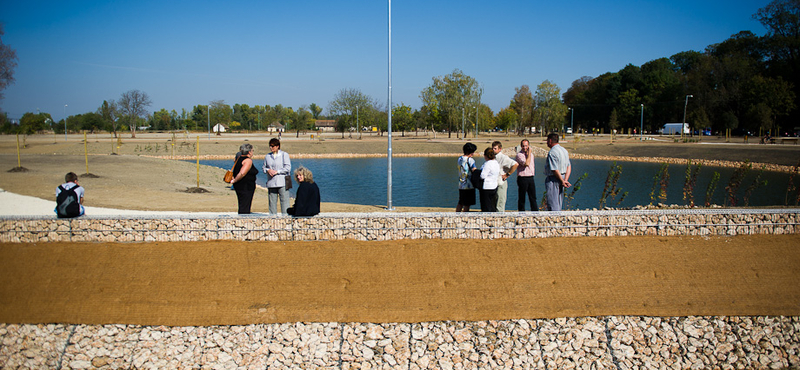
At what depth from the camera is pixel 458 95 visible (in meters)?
78.7

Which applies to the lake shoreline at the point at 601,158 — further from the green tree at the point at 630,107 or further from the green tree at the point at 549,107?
the green tree at the point at 630,107

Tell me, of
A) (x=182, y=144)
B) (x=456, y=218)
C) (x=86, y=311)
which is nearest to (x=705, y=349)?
(x=456, y=218)

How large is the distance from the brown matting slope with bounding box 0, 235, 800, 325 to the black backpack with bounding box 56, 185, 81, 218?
0.59 meters

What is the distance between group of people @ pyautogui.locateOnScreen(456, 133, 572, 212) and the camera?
9.52 meters

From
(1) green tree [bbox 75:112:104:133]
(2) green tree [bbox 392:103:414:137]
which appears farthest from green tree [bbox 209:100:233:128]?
(2) green tree [bbox 392:103:414:137]

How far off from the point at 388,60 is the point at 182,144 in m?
45.4

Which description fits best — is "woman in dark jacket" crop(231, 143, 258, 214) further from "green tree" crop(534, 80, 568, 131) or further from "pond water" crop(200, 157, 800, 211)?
"green tree" crop(534, 80, 568, 131)

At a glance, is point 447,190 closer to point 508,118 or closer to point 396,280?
point 396,280

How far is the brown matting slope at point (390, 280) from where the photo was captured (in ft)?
21.6

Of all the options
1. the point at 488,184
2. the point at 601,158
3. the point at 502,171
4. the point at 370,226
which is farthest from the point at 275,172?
the point at 601,158

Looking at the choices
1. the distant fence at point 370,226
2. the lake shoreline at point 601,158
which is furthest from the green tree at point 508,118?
the distant fence at point 370,226

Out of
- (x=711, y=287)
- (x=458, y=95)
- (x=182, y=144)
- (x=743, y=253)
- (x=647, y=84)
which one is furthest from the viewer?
(x=647, y=84)

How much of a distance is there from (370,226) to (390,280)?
1103 mm

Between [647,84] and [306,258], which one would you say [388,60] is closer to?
[306,258]
